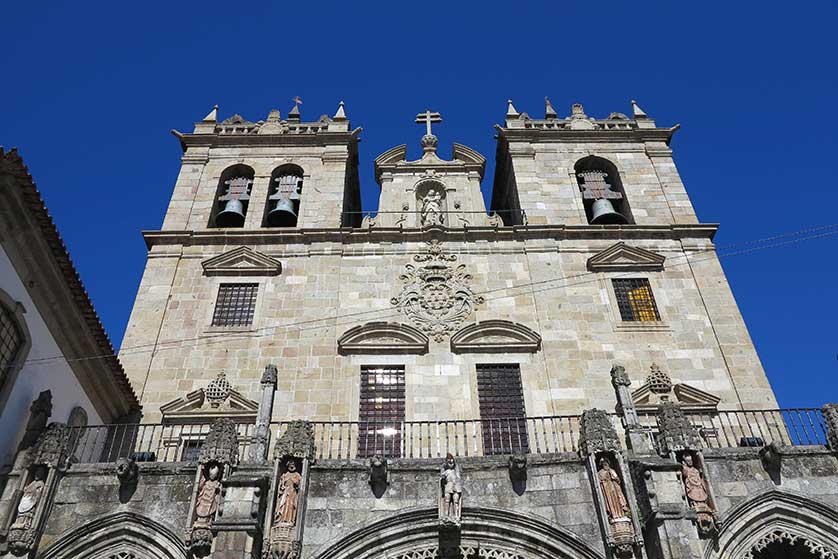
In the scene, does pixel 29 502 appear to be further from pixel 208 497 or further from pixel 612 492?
pixel 612 492

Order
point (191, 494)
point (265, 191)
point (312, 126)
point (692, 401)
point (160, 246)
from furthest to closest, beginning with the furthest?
1. point (312, 126)
2. point (265, 191)
3. point (160, 246)
4. point (692, 401)
5. point (191, 494)

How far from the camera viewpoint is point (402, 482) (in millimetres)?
12688

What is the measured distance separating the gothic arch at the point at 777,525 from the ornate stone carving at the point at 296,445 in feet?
24.3

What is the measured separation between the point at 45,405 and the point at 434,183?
13.9m

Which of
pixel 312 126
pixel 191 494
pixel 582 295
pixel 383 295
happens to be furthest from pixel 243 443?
pixel 312 126

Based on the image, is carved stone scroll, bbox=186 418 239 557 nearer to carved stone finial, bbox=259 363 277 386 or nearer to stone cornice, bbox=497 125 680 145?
carved stone finial, bbox=259 363 277 386

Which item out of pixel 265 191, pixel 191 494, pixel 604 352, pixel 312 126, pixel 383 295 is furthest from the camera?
pixel 312 126

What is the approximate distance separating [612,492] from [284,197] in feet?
49.1

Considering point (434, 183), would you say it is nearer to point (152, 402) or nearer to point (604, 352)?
point (604, 352)

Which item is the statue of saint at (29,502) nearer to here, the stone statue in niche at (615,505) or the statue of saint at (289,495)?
the statue of saint at (289,495)

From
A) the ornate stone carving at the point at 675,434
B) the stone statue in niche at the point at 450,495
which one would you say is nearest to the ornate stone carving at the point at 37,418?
the stone statue in niche at the point at 450,495

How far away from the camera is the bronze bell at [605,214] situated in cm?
2239

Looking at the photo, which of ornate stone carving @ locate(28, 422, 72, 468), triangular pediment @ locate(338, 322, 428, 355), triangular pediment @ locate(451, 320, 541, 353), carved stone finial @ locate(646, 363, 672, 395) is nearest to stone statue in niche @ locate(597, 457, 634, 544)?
carved stone finial @ locate(646, 363, 672, 395)

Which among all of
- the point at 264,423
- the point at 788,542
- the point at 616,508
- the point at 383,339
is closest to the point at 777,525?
the point at 788,542
